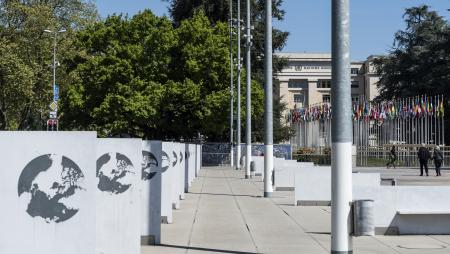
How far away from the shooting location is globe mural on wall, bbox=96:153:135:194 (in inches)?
388

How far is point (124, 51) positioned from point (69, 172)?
47.8 meters

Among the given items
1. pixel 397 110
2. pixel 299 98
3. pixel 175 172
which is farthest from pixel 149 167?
pixel 299 98

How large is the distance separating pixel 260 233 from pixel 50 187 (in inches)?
270

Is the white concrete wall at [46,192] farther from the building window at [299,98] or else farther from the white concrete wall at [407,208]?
the building window at [299,98]

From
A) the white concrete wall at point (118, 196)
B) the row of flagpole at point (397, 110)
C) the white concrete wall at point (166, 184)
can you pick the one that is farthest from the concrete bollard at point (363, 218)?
the row of flagpole at point (397, 110)

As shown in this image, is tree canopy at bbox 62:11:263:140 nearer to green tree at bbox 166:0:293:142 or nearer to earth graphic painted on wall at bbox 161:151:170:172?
green tree at bbox 166:0:293:142

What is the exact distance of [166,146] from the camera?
15.2m

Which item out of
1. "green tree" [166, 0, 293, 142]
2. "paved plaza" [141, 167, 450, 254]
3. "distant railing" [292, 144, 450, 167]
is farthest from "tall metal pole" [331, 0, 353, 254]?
"green tree" [166, 0, 293, 142]

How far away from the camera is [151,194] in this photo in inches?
466

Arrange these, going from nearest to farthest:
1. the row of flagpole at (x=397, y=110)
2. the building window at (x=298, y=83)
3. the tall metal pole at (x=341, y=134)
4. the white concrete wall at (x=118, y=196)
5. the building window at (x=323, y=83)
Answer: the tall metal pole at (x=341, y=134)
the white concrete wall at (x=118, y=196)
the row of flagpole at (x=397, y=110)
the building window at (x=323, y=83)
the building window at (x=298, y=83)

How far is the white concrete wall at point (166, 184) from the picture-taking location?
46.2 feet

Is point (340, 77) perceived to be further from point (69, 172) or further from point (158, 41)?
point (158, 41)

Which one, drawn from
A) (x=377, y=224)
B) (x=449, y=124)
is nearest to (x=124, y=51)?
(x=449, y=124)

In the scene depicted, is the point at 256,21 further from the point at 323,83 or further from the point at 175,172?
the point at 323,83
